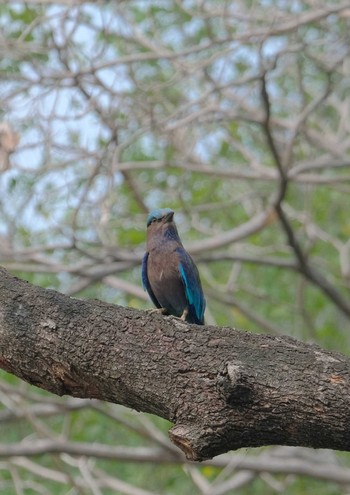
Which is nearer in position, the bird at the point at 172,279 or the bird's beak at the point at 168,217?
the bird at the point at 172,279

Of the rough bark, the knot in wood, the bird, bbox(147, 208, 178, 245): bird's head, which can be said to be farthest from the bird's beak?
the knot in wood

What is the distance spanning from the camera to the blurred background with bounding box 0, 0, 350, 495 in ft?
30.8

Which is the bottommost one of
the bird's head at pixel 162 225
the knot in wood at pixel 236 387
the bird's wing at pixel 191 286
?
the knot in wood at pixel 236 387

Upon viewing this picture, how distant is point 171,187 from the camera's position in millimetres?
11492

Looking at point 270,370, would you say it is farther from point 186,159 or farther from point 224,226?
point 224,226

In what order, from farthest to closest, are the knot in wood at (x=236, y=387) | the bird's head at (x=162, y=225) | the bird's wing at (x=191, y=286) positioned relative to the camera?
the bird's head at (x=162, y=225) → the bird's wing at (x=191, y=286) → the knot in wood at (x=236, y=387)

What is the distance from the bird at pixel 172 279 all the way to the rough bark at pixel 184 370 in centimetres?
214

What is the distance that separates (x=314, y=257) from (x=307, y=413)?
33.4 ft

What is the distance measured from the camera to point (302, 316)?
1107 centimetres

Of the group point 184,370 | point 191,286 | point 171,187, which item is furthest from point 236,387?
point 171,187

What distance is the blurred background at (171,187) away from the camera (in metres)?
9.40

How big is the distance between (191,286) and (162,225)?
2.00ft

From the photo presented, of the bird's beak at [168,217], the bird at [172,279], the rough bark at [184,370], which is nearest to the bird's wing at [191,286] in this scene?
the bird at [172,279]

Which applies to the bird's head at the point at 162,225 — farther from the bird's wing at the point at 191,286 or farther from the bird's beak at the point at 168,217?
the bird's wing at the point at 191,286
